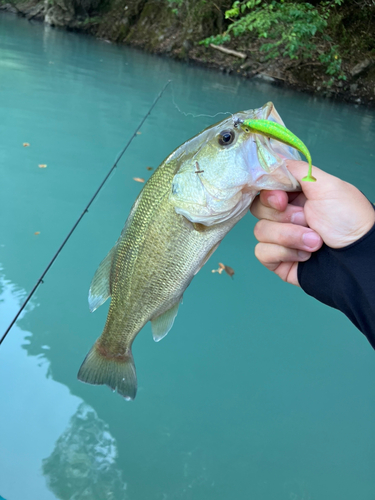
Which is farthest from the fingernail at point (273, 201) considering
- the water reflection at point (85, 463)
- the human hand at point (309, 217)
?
the water reflection at point (85, 463)

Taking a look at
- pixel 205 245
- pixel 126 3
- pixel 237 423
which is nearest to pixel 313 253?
pixel 205 245

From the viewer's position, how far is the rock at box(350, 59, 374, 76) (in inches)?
496

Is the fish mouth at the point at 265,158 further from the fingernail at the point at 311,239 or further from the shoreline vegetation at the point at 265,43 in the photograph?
the shoreline vegetation at the point at 265,43

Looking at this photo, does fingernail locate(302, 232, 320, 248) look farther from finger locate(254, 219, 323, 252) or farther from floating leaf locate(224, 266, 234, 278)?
floating leaf locate(224, 266, 234, 278)

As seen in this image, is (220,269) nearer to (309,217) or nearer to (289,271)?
(289,271)

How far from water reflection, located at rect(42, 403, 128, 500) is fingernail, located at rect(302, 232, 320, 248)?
59.4 inches

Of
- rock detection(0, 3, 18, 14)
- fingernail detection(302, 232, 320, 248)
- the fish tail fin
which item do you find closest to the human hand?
fingernail detection(302, 232, 320, 248)

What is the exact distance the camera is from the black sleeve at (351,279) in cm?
147

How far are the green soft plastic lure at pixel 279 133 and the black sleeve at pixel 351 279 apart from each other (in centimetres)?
43

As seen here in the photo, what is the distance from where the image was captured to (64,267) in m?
3.29

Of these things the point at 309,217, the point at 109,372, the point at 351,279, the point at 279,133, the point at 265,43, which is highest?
the point at 279,133

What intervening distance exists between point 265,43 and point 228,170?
524 inches

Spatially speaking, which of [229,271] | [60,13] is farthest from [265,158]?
[60,13]

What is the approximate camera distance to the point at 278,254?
1.78 m
